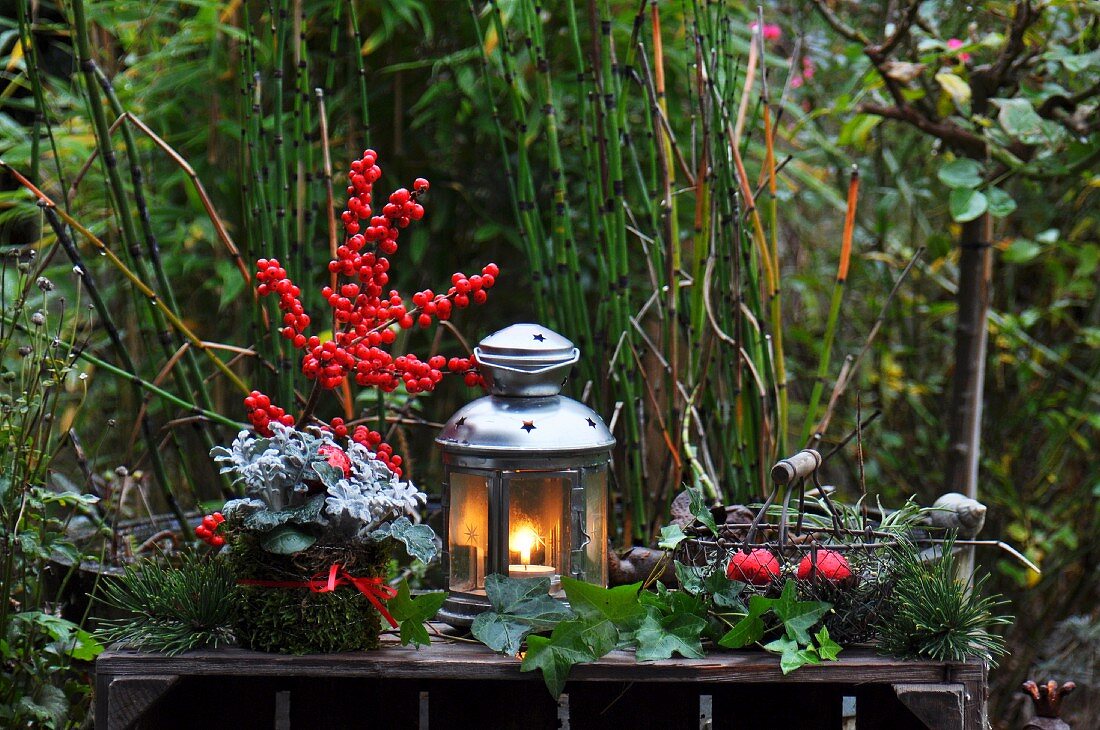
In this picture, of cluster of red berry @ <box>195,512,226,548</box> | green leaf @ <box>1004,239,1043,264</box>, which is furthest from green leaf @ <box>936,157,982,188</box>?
cluster of red berry @ <box>195,512,226,548</box>

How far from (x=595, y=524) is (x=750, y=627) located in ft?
0.59

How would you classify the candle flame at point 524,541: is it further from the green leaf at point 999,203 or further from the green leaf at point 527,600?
the green leaf at point 999,203

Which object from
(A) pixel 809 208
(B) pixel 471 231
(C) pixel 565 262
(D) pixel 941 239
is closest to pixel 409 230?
(B) pixel 471 231

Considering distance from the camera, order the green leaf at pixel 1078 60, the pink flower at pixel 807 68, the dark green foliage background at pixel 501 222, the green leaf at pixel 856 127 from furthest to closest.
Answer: the pink flower at pixel 807 68, the dark green foliage background at pixel 501 222, the green leaf at pixel 856 127, the green leaf at pixel 1078 60

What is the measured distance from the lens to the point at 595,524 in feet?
3.11

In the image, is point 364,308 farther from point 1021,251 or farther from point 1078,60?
point 1021,251

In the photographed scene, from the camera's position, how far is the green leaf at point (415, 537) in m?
0.83

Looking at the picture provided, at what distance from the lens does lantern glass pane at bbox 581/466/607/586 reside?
927 mm

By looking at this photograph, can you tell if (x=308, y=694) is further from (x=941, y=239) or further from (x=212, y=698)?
(x=941, y=239)

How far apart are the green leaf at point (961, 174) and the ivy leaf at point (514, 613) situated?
2.45ft

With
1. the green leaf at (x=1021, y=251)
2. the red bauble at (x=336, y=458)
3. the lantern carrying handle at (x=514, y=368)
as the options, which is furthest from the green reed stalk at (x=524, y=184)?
the green leaf at (x=1021, y=251)

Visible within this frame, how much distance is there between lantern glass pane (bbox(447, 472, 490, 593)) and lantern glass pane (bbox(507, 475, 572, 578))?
26mm

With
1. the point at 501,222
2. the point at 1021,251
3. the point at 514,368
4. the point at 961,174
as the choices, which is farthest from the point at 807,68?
the point at 514,368

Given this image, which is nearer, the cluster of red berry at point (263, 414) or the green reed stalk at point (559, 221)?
the cluster of red berry at point (263, 414)
